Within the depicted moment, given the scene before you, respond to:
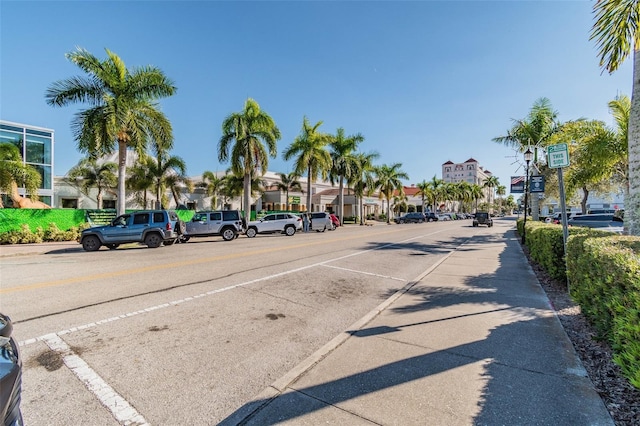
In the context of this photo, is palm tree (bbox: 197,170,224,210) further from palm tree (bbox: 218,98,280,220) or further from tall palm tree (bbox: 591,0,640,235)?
tall palm tree (bbox: 591,0,640,235)

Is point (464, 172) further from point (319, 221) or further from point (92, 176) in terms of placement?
point (92, 176)

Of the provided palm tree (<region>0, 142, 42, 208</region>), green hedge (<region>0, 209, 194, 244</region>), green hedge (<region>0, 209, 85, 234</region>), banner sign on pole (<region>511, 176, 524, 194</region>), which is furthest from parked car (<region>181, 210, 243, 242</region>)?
banner sign on pole (<region>511, 176, 524, 194</region>)

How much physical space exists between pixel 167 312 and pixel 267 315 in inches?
72.0

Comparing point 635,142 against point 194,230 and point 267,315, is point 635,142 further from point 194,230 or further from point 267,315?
point 194,230

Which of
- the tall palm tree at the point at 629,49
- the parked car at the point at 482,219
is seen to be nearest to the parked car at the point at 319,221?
the parked car at the point at 482,219

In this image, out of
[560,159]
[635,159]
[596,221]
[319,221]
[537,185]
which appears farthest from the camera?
[319,221]

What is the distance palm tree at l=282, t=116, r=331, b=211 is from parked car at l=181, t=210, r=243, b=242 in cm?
1363

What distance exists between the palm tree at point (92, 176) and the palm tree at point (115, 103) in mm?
17973

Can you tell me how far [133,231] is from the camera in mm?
15328

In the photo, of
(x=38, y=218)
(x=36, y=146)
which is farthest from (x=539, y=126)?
(x=36, y=146)

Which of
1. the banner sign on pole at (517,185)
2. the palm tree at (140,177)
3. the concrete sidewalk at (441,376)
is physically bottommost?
the concrete sidewalk at (441,376)

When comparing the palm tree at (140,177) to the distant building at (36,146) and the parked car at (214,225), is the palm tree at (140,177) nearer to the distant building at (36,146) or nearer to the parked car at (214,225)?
the distant building at (36,146)

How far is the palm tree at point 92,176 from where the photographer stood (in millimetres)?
33219

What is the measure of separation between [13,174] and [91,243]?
795 centimetres
